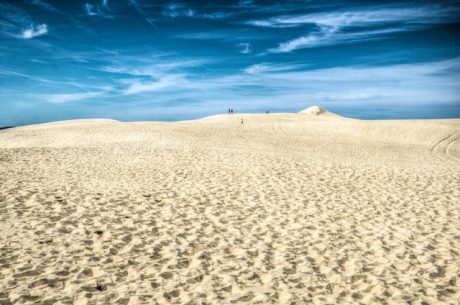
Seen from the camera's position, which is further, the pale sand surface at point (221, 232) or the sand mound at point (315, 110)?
the sand mound at point (315, 110)

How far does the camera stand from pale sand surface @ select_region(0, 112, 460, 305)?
617 centimetres

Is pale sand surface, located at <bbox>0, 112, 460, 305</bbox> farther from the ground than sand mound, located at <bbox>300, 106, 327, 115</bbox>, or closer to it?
closer to it

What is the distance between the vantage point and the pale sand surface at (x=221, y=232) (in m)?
6.17

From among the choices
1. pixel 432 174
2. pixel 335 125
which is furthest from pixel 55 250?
pixel 335 125

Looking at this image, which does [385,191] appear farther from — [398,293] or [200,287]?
[200,287]

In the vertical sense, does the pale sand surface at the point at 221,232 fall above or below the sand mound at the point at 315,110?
below

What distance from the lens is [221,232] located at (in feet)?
29.0

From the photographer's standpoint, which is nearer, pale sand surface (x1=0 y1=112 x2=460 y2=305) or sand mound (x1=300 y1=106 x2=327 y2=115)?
pale sand surface (x1=0 y1=112 x2=460 y2=305)

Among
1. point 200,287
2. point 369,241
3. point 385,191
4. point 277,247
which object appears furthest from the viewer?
point 385,191

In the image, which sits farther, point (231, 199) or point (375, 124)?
point (375, 124)

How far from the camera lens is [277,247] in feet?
26.5

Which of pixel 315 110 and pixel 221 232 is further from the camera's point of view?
pixel 315 110

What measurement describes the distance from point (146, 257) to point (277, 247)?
3.17 metres

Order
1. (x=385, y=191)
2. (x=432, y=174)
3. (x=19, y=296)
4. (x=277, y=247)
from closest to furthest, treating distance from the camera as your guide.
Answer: (x=19, y=296) → (x=277, y=247) → (x=385, y=191) → (x=432, y=174)
